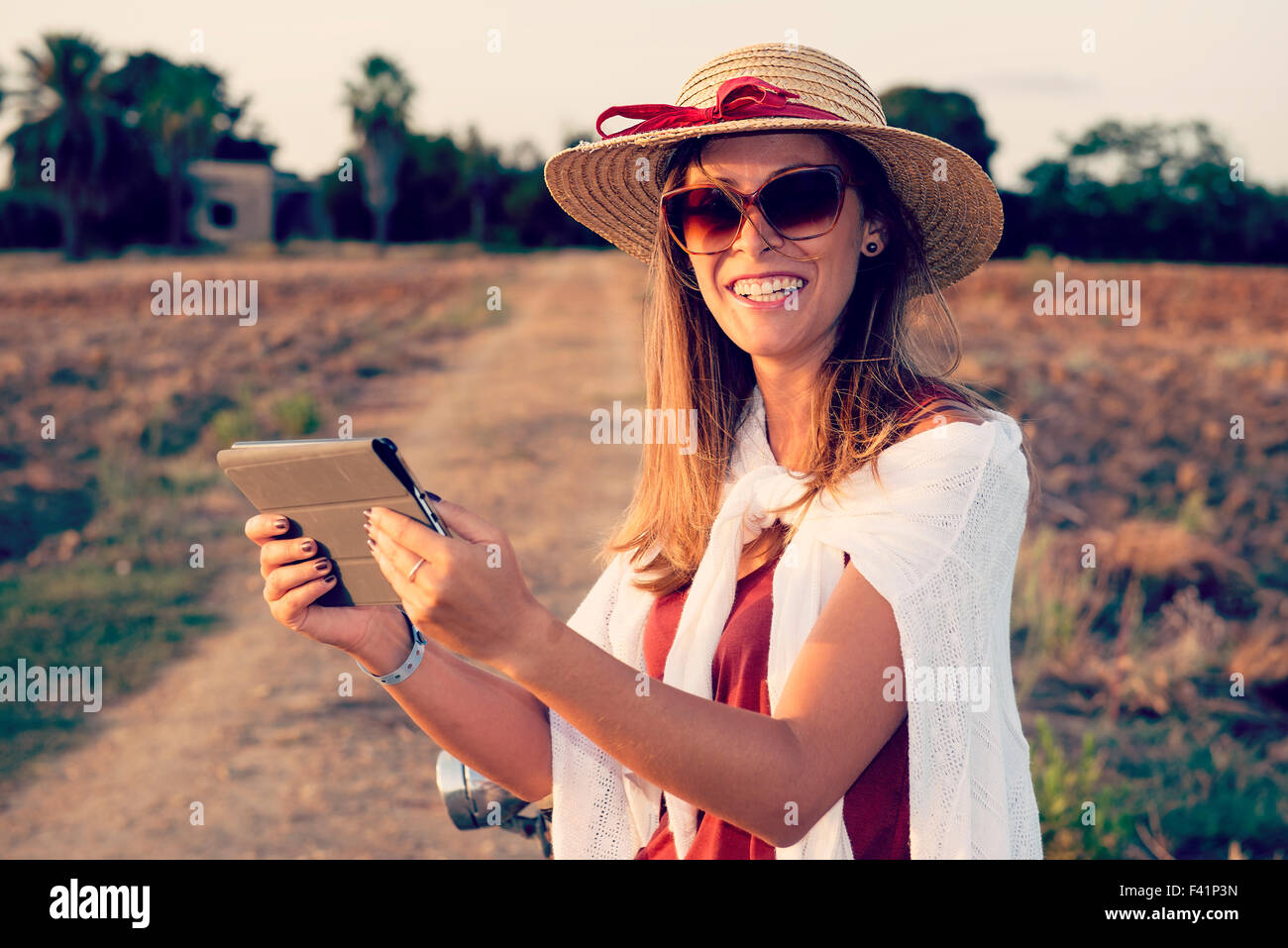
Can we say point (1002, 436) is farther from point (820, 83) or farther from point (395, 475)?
point (395, 475)

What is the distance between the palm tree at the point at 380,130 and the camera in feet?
166

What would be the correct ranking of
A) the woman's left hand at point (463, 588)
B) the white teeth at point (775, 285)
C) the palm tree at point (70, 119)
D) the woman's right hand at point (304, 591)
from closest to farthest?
the woman's left hand at point (463, 588)
the woman's right hand at point (304, 591)
the white teeth at point (775, 285)
the palm tree at point (70, 119)

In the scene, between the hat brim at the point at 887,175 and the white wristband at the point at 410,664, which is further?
the hat brim at the point at 887,175

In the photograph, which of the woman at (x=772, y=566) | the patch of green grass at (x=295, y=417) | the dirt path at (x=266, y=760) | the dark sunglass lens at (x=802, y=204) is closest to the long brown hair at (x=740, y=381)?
the woman at (x=772, y=566)

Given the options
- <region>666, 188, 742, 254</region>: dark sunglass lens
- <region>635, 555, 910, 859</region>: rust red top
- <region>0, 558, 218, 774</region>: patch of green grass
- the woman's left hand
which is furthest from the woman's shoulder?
<region>0, 558, 218, 774</region>: patch of green grass

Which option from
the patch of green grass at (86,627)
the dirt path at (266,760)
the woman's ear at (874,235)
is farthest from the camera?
the patch of green grass at (86,627)

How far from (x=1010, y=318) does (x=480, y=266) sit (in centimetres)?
2615

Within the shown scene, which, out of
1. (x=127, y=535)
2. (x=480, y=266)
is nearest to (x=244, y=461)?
(x=127, y=535)

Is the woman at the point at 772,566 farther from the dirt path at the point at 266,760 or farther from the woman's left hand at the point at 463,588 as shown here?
the dirt path at the point at 266,760

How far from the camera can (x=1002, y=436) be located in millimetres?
1639

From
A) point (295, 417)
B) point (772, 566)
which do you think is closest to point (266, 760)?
point (772, 566)

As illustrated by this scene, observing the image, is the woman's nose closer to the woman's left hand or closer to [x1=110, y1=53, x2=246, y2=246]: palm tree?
the woman's left hand

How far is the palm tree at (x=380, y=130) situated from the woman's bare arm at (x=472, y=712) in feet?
169

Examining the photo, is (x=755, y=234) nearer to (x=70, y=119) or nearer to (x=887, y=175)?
(x=887, y=175)
